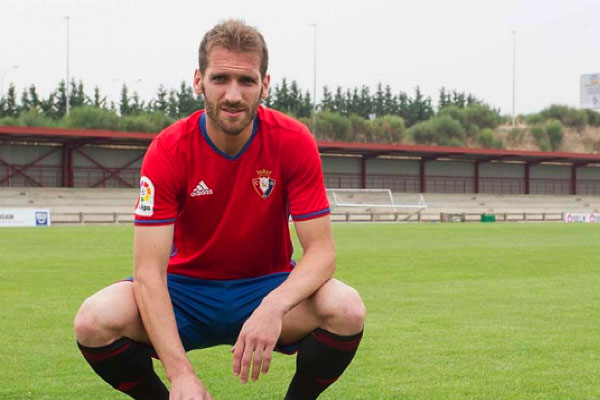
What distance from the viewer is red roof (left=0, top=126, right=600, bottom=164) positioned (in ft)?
160

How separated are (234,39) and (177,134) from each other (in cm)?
55

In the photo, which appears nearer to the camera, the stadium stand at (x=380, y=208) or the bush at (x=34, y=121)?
the stadium stand at (x=380, y=208)

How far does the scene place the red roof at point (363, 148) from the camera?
48812mm

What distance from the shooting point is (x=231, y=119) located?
3.85 m

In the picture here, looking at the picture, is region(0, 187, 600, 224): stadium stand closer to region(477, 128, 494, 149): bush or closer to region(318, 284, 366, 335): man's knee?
region(477, 128, 494, 149): bush

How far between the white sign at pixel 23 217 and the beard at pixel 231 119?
1464 inches

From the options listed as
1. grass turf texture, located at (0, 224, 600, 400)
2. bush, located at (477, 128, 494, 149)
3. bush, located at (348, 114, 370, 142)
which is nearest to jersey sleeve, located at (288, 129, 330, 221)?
grass turf texture, located at (0, 224, 600, 400)

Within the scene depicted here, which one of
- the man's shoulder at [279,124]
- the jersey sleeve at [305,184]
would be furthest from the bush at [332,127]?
the jersey sleeve at [305,184]

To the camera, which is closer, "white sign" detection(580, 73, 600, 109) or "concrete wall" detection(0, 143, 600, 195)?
"white sign" detection(580, 73, 600, 109)

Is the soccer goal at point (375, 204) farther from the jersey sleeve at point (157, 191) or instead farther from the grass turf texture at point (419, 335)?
the jersey sleeve at point (157, 191)

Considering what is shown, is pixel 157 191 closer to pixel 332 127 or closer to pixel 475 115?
pixel 332 127

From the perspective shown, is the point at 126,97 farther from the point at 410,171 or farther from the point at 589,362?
the point at 589,362

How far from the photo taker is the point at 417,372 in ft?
19.3

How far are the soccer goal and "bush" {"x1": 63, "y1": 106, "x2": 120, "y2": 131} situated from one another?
80.1 feet
